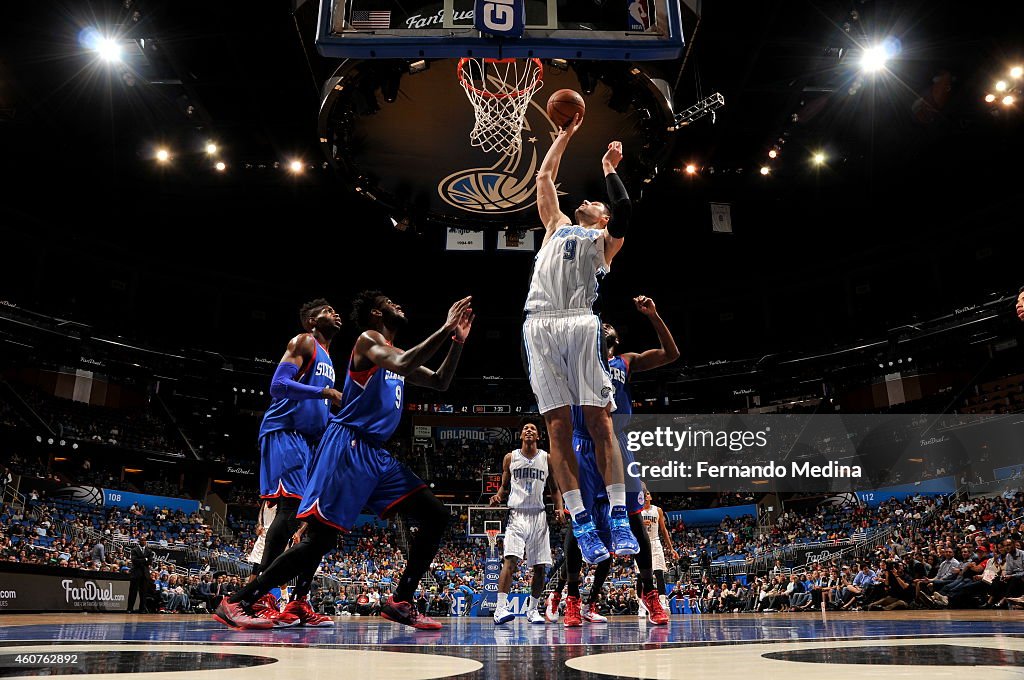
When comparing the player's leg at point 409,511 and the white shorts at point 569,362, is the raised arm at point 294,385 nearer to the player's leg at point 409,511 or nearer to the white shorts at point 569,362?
the player's leg at point 409,511

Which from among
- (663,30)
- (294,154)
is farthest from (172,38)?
(663,30)

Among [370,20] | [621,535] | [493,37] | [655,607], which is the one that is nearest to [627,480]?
[655,607]

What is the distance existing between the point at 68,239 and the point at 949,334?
2468 cm

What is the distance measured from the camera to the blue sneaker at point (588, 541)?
3213 mm

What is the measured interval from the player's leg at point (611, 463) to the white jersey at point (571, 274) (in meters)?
0.52

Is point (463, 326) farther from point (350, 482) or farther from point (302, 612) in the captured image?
point (302, 612)

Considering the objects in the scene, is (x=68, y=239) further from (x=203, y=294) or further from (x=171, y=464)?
(x=171, y=464)

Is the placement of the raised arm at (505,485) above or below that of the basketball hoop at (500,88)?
below

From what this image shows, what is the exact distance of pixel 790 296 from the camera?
78.5 ft

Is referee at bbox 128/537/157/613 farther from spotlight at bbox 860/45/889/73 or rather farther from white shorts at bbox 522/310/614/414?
spotlight at bbox 860/45/889/73

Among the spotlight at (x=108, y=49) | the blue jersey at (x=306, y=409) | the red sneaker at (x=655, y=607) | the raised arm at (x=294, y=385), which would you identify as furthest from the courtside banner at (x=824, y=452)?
the raised arm at (x=294, y=385)

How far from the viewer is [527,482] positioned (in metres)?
7.10

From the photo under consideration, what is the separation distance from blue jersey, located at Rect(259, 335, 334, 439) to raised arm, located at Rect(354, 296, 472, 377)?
31.5 inches

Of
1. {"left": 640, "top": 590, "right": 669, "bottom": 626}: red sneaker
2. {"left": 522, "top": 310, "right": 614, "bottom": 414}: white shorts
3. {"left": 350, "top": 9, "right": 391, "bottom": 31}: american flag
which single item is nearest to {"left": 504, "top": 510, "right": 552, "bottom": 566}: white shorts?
{"left": 640, "top": 590, "right": 669, "bottom": 626}: red sneaker
